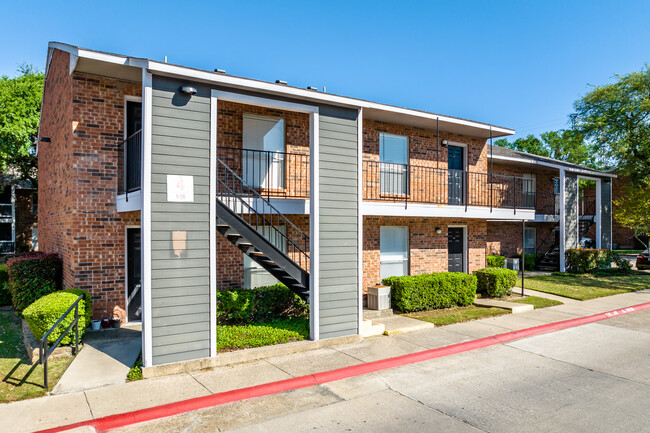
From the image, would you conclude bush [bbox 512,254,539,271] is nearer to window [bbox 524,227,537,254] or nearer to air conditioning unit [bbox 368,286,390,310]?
window [bbox 524,227,537,254]

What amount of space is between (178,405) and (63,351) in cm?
319

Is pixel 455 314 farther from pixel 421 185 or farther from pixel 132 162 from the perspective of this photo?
pixel 132 162

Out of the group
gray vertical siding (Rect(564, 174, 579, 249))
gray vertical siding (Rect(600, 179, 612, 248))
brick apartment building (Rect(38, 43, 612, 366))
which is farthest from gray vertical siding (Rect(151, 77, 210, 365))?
gray vertical siding (Rect(600, 179, 612, 248))

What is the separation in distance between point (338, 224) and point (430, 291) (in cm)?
455

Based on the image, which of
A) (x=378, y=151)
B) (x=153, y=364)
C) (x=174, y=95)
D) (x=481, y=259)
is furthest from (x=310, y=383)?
(x=481, y=259)

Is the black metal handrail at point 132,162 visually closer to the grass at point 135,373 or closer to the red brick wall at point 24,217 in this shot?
the grass at point 135,373

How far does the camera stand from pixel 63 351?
732 cm

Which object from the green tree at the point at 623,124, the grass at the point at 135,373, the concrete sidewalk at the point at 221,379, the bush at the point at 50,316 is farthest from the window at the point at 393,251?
the green tree at the point at 623,124

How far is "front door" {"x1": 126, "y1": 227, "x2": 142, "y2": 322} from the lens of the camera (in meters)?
9.45

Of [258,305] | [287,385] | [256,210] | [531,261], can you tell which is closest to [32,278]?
[258,305]

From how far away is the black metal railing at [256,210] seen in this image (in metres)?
8.85

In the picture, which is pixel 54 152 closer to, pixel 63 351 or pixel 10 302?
pixel 10 302

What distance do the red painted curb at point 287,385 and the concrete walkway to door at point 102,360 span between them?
46.7 inches

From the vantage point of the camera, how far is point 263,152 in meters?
10.4
